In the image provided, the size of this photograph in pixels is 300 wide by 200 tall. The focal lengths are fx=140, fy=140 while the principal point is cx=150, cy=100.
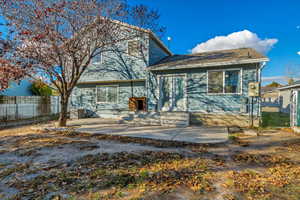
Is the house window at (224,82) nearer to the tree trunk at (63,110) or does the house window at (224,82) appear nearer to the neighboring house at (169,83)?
the neighboring house at (169,83)

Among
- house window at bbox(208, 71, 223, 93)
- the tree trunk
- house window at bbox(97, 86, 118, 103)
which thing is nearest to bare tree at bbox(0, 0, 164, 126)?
the tree trunk

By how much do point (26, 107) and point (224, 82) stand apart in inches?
507

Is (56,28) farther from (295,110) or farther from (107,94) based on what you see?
(295,110)

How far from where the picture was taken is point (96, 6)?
22.0 feet

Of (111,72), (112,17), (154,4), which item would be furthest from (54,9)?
(154,4)

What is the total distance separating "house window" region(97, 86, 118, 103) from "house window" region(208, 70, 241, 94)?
6.42 m

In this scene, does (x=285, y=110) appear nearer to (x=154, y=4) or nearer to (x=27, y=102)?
(x=154, y=4)

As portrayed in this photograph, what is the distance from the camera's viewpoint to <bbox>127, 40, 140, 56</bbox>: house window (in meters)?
9.32

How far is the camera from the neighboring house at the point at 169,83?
716 cm

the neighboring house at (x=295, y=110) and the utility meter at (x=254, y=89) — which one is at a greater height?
the utility meter at (x=254, y=89)

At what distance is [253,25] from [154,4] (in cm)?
797

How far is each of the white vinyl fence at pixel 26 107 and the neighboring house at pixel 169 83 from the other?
1.69 metres

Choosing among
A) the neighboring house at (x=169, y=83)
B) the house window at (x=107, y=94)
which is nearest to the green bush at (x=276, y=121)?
the neighboring house at (x=169, y=83)

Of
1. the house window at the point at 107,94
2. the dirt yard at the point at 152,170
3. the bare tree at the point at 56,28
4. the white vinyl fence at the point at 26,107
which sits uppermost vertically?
the bare tree at the point at 56,28
